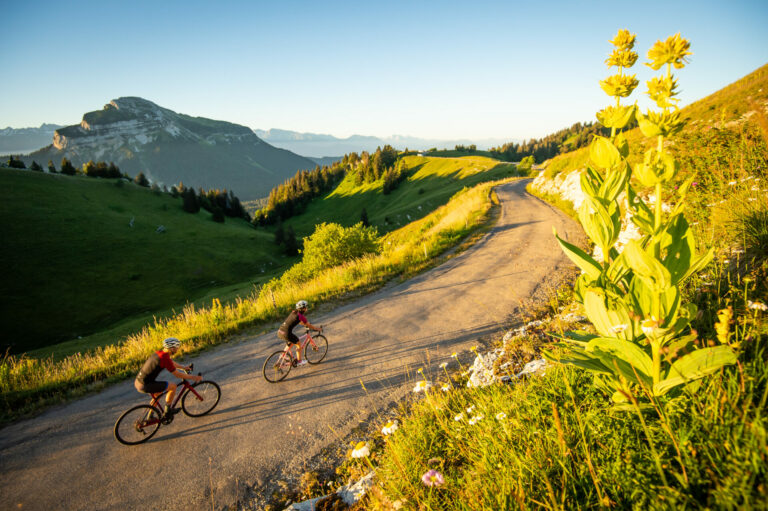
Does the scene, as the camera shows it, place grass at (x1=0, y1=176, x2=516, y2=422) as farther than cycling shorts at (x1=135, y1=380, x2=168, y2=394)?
Yes

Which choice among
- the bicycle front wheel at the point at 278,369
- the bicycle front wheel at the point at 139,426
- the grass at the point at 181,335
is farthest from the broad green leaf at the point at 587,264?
the grass at the point at 181,335

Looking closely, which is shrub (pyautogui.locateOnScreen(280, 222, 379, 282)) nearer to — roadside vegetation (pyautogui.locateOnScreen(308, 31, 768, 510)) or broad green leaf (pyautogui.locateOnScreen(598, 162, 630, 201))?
roadside vegetation (pyautogui.locateOnScreen(308, 31, 768, 510))

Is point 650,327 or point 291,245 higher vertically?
point 650,327

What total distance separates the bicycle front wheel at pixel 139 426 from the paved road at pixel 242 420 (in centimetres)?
17

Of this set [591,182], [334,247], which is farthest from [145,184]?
[591,182]

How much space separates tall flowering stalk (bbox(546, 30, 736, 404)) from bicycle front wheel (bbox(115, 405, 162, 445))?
26.3 ft

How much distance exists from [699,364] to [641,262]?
2.86 ft

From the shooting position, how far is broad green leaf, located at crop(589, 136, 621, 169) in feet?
8.22

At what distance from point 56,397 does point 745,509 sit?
12.4 m

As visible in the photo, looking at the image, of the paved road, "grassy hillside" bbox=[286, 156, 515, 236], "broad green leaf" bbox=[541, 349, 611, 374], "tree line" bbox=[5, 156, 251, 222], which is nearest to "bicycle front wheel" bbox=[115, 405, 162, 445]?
the paved road

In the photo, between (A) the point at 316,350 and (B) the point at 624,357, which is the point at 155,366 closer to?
(A) the point at 316,350

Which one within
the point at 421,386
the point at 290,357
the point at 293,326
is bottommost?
the point at 290,357

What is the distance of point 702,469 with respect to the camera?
1951 mm

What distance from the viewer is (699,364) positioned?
7.30 feet
